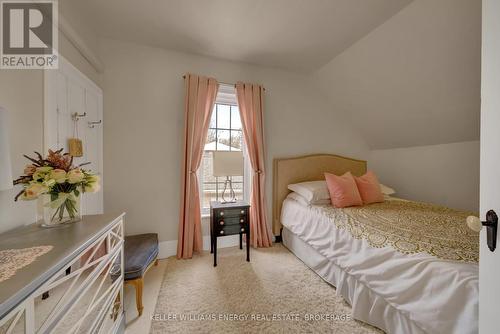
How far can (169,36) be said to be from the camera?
2150 millimetres

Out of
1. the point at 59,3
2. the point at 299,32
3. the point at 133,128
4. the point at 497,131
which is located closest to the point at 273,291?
the point at 497,131

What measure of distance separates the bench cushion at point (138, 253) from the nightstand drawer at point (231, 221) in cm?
68

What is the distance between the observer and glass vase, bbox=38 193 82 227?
1075mm

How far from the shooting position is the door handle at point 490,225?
70cm

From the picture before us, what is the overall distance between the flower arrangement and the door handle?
1831 mm

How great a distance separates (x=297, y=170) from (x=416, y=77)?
5.53ft

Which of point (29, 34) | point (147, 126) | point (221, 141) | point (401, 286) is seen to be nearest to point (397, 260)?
point (401, 286)

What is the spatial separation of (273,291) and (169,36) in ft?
9.15

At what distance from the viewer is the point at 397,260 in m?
1.24

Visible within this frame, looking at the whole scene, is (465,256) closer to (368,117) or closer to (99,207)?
(368,117)

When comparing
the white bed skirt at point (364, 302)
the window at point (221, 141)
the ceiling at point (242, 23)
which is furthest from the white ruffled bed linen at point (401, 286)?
the ceiling at point (242, 23)

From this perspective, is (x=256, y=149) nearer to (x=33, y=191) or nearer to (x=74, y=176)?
(x=74, y=176)

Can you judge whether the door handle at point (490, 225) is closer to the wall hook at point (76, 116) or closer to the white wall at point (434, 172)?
the white wall at point (434, 172)

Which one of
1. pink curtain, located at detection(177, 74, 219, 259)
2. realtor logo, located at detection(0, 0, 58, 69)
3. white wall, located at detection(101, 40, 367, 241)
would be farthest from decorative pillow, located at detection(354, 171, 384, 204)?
realtor logo, located at detection(0, 0, 58, 69)
